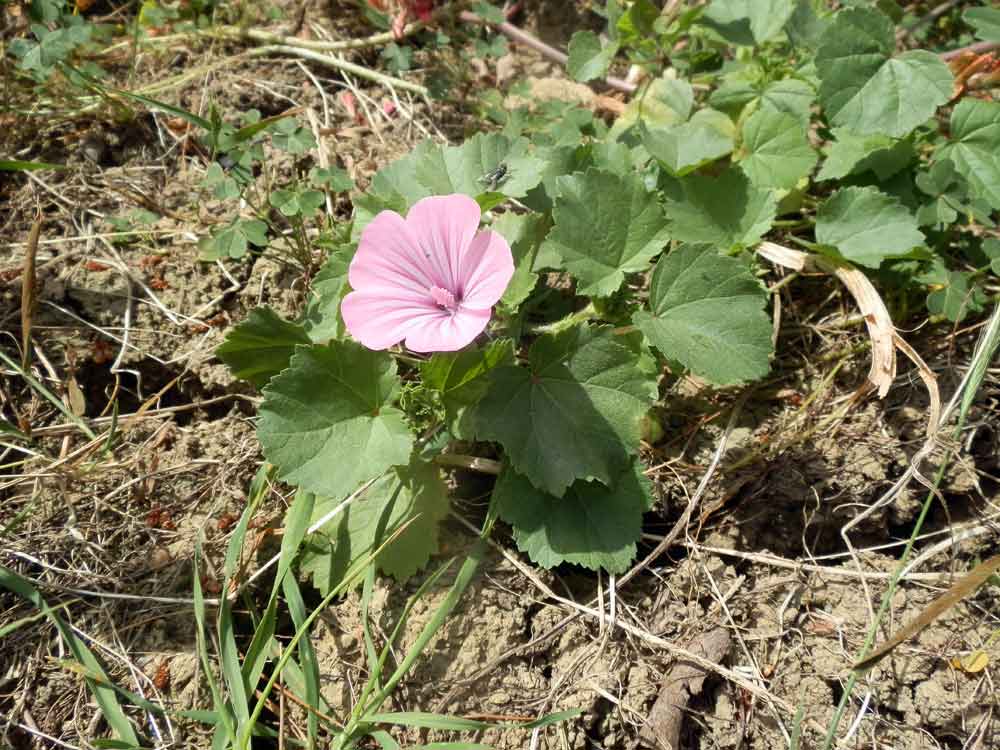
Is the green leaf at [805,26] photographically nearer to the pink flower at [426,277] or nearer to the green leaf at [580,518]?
the pink flower at [426,277]

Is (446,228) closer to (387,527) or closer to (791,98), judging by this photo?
(387,527)

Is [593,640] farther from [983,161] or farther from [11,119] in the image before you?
[11,119]

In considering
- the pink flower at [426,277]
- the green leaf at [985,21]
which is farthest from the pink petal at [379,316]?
the green leaf at [985,21]

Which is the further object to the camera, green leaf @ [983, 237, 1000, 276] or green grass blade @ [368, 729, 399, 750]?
green leaf @ [983, 237, 1000, 276]

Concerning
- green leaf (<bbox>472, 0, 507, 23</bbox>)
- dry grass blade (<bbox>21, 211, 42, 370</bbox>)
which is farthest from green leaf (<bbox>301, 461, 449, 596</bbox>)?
green leaf (<bbox>472, 0, 507, 23</bbox>)

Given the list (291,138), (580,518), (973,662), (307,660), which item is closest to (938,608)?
(973,662)

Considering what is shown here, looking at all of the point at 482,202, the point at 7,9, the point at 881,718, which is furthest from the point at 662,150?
the point at 7,9

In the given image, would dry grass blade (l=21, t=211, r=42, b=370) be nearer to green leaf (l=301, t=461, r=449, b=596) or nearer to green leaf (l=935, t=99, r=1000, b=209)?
green leaf (l=301, t=461, r=449, b=596)
